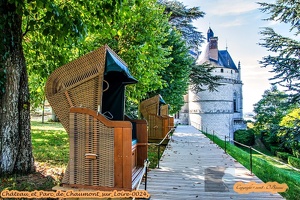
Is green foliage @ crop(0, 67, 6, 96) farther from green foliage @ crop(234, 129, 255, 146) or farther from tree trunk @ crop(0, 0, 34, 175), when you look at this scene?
green foliage @ crop(234, 129, 255, 146)

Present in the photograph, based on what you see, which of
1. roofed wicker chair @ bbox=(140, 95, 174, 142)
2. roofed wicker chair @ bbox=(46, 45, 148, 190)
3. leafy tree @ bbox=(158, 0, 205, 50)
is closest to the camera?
roofed wicker chair @ bbox=(46, 45, 148, 190)

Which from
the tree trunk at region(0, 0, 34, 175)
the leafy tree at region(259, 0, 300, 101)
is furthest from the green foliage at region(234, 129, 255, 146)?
the tree trunk at region(0, 0, 34, 175)

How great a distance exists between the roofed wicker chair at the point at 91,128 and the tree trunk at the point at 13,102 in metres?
1.40

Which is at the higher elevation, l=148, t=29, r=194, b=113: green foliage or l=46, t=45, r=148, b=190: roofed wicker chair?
l=148, t=29, r=194, b=113: green foliage

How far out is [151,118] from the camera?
11.5 meters

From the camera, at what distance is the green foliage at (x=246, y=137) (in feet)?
114

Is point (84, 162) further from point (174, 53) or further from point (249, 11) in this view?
point (249, 11)

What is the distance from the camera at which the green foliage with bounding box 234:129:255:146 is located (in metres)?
34.9

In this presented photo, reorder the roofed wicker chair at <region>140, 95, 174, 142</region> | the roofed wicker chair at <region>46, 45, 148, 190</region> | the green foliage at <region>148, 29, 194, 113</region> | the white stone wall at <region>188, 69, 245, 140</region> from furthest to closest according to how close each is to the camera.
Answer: the white stone wall at <region>188, 69, 245, 140</region> → the green foliage at <region>148, 29, 194, 113</region> → the roofed wicker chair at <region>140, 95, 174, 142</region> → the roofed wicker chair at <region>46, 45, 148, 190</region>

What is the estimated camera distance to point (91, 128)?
3410 millimetres

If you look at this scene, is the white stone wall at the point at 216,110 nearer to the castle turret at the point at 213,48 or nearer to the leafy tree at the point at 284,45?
the castle turret at the point at 213,48

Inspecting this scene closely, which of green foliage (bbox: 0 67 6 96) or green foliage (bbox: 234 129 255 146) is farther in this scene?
green foliage (bbox: 234 129 255 146)

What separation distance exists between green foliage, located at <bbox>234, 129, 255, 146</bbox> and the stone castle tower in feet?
4.18

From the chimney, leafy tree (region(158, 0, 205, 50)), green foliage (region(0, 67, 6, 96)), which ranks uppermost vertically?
the chimney
